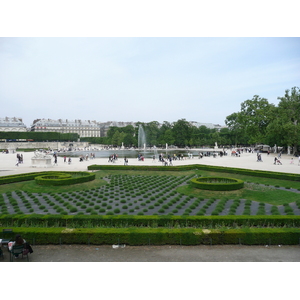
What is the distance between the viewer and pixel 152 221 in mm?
9797

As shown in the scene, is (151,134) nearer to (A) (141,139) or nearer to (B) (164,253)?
(A) (141,139)

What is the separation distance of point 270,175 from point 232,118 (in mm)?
72259

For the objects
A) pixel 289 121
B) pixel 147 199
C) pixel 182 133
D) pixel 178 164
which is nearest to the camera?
pixel 147 199

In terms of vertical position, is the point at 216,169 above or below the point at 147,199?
above

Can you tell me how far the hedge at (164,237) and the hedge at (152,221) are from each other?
114 centimetres

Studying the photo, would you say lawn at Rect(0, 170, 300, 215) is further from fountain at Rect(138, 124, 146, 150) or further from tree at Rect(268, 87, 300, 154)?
fountain at Rect(138, 124, 146, 150)

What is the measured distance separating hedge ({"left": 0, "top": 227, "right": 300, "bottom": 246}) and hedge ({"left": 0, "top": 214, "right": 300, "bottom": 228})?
3.75 ft

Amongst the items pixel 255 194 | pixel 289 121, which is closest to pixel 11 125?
pixel 289 121

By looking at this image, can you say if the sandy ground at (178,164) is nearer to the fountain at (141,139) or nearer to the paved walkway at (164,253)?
the paved walkway at (164,253)

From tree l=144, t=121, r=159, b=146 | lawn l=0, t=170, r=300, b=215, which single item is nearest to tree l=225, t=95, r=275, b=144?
tree l=144, t=121, r=159, b=146

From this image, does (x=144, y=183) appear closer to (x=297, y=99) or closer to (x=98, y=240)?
(x=98, y=240)

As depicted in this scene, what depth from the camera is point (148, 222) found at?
9.71m

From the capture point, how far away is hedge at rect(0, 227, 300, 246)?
8.17 meters

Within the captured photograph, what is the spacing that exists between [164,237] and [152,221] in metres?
1.64
